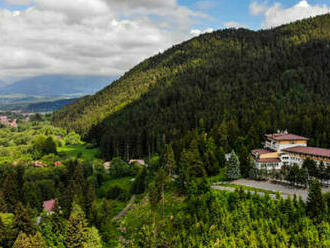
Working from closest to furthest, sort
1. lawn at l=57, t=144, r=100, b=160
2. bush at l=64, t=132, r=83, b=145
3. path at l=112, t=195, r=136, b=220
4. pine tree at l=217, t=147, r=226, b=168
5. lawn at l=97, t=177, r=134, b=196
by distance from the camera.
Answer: path at l=112, t=195, r=136, b=220 < pine tree at l=217, t=147, r=226, b=168 < lawn at l=97, t=177, r=134, b=196 < lawn at l=57, t=144, r=100, b=160 < bush at l=64, t=132, r=83, b=145

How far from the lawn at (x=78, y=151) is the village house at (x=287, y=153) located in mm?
67968

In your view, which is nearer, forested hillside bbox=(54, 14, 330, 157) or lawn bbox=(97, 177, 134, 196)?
lawn bbox=(97, 177, 134, 196)

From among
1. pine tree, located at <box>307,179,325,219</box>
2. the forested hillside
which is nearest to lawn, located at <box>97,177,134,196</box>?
the forested hillside

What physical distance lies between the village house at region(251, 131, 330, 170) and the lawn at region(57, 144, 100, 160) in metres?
68.0

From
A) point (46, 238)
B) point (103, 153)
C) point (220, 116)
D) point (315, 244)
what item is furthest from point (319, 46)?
point (46, 238)

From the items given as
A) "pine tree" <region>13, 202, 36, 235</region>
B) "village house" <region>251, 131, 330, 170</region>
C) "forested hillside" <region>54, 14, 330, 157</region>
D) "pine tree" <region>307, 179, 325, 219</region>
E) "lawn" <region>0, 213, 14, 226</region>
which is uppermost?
"forested hillside" <region>54, 14, 330, 157</region>

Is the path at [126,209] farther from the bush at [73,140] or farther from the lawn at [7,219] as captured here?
the bush at [73,140]

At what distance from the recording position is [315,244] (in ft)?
109

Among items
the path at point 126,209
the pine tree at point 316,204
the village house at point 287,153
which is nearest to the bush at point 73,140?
the path at point 126,209

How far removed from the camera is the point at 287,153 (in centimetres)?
5762

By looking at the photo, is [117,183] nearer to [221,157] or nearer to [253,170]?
[221,157]

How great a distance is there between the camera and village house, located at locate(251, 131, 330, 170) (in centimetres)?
5347

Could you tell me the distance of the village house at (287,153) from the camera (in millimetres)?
53475

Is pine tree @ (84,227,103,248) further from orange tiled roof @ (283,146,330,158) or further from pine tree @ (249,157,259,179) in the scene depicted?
orange tiled roof @ (283,146,330,158)
